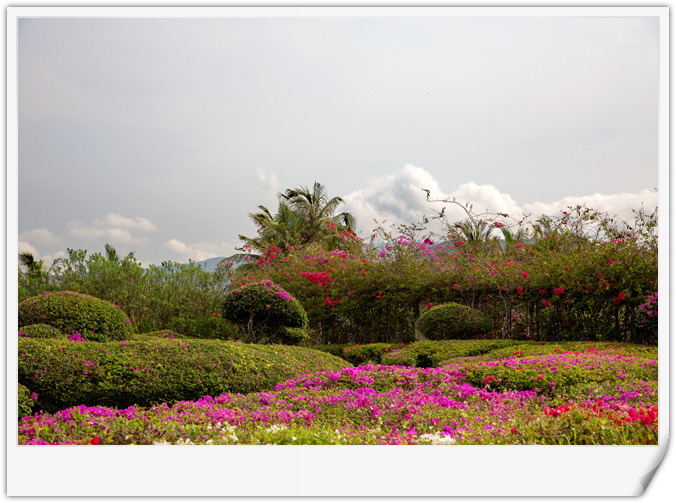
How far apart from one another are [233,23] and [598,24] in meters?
2.64

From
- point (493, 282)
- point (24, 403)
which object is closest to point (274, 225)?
point (493, 282)

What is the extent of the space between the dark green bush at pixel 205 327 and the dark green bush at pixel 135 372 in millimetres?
3872

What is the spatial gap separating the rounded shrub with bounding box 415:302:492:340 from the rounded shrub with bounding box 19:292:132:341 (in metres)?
4.62

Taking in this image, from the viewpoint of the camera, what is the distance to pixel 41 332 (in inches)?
204

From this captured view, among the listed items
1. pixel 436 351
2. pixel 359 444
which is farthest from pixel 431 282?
pixel 359 444

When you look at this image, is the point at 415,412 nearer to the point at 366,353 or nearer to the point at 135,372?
the point at 135,372

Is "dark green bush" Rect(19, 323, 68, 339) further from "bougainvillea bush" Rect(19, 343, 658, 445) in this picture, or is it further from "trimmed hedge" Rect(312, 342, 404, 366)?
"trimmed hedge" Rect(312, 342, 404, 366)

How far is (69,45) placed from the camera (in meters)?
3.81

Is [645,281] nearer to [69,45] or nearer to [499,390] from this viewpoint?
[499,390]

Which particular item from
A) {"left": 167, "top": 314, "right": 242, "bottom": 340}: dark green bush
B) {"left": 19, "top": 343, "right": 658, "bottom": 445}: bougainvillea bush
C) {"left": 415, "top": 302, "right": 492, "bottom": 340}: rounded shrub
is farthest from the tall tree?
{"left": 19, "top": 343, "right": 658, "bottom": 445}: bougainvillea bush

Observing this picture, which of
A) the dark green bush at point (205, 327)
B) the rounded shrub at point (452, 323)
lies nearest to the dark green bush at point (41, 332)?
the dark green bush at point (205, 327)

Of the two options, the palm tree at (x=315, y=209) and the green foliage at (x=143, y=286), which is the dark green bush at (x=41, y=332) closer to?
the green foliage at (x=143, y=286)

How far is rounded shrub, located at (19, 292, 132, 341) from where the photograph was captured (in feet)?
18.2

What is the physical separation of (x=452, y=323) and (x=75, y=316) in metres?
5.40
